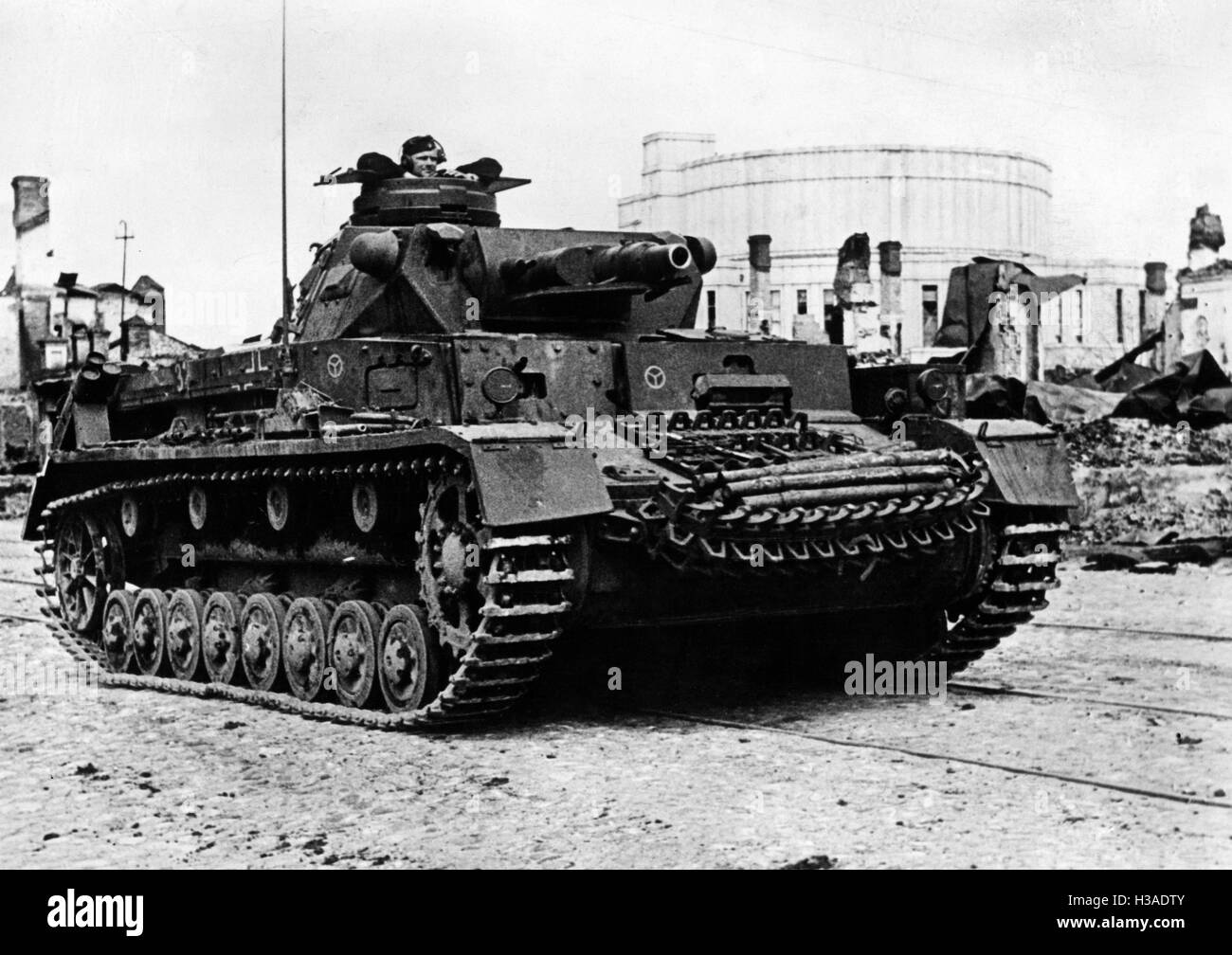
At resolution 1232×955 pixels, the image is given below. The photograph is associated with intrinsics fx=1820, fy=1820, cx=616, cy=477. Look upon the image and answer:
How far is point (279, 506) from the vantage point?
12.2 m

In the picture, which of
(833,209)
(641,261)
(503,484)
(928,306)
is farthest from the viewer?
(928,306)

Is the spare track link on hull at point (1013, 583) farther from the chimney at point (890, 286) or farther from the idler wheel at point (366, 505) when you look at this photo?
the chimney at point (890, 286)

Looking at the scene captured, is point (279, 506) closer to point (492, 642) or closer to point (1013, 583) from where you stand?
point (492, 642)

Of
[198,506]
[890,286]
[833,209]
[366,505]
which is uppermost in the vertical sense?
[833,209]

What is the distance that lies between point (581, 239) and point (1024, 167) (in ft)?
138

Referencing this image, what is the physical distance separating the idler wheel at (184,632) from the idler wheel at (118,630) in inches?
23.6

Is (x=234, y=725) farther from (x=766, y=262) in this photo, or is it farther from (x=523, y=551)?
(x=766, y=262)

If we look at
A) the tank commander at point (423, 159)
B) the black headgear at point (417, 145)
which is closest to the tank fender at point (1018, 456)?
the tank commander at point (423, 159)

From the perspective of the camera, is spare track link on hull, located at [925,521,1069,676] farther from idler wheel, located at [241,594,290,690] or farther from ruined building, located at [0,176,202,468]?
ruined building, located at [0,176,202,468]

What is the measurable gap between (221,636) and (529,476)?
4096mm

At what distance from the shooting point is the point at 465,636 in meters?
10.0

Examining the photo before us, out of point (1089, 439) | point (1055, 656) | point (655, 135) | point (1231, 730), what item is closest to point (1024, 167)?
point (655, 135)

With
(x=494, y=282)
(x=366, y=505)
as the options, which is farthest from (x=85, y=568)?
(x=494, y=282)

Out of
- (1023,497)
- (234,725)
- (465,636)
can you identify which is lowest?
(234,725)
